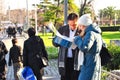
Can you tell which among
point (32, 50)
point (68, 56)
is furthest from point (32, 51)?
point (68, 56)

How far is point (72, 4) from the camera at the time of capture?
168ft

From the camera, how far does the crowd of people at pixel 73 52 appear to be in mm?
6668

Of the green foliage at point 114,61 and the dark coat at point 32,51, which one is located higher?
the dark coat at point 32,51

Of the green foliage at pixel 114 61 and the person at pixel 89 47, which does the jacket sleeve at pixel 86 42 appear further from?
the green foliage at pixel 114 61

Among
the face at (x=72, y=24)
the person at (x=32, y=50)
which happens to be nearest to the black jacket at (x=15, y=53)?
the person at (x=32, y=50)

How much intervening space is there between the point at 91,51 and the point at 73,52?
1803 mm

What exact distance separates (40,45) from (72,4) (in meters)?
41.8

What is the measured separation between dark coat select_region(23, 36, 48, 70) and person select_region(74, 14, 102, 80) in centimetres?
289

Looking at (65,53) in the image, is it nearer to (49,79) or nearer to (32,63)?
(32,63)

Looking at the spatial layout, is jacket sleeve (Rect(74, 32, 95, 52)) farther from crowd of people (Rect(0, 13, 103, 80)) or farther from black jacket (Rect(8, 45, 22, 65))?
black jacket (Rect(8, 45, 22, 65))

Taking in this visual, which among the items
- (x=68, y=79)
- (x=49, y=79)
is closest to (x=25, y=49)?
(x=68, y=79)

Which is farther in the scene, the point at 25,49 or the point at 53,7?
the point at 53,7

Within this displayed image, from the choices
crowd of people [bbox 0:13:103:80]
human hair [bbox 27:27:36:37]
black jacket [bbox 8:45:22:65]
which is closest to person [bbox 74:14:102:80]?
crowd of people [bbox 0:13:103:80]

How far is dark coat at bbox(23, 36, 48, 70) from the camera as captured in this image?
9.62 meters
